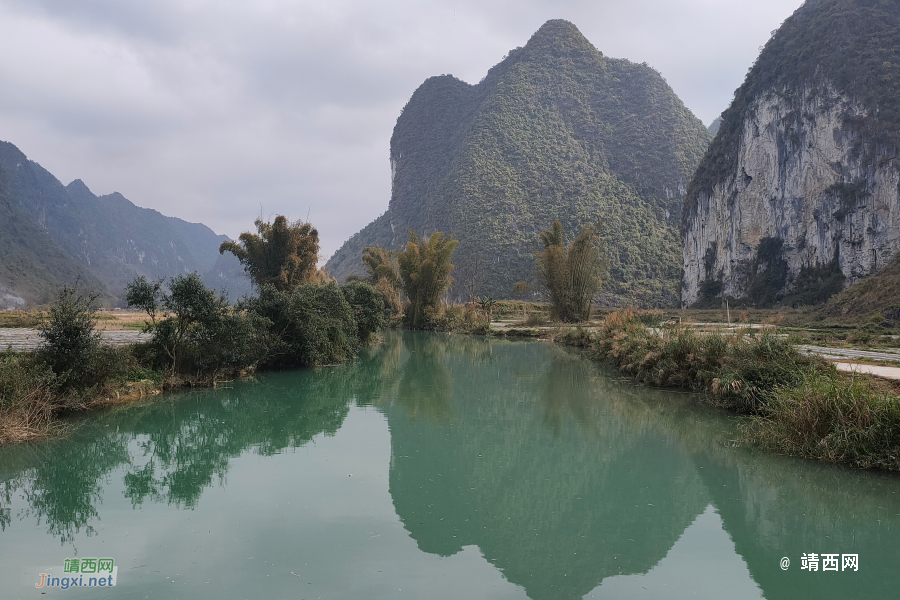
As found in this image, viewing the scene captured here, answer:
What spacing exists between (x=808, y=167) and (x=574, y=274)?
33019 mm

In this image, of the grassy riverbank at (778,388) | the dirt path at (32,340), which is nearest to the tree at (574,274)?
the grassy riverbank at (778,388)

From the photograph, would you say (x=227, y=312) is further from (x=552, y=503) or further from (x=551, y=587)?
(x=551, y=587)

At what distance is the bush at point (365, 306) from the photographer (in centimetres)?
2855

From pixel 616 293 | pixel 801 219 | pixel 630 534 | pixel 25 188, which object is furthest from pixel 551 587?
pixel 25 188

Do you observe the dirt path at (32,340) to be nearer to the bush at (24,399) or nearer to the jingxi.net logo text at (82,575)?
the bush at (24,399)

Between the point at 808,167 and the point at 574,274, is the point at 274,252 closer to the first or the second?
the point at 574,274

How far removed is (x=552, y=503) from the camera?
22.6ft

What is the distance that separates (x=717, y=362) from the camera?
13.1m

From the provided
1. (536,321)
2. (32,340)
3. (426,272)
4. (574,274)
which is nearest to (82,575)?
(32,340)

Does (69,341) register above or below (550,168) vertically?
below

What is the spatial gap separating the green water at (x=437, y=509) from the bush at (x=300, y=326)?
21.9 feet

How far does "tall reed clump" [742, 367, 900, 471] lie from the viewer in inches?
287

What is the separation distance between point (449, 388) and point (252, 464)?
8364mm

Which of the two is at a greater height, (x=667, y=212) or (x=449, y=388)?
(x=667, y=212)
